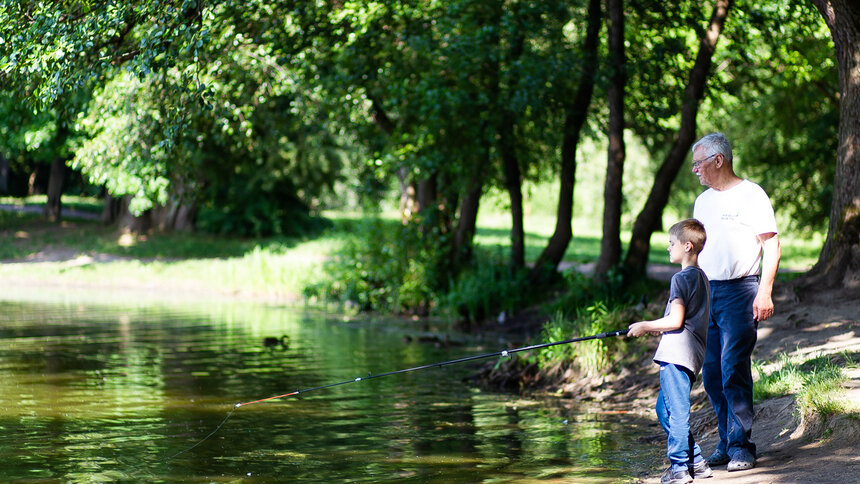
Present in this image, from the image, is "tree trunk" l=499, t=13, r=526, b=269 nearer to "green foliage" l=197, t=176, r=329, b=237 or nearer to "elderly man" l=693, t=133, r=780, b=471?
"elderly man" l=693, t=133, r=780, b=471

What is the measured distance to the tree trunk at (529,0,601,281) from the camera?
16.0m

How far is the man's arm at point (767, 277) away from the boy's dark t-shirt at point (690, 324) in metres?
0.31

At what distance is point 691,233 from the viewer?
224 inches

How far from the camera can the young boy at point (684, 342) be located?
5660 millimetres

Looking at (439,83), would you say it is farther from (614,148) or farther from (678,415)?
(678,415)

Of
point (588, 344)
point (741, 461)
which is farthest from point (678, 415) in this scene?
point (588, 344)

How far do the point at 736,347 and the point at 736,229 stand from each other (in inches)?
28.3

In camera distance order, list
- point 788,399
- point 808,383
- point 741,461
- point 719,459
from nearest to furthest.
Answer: point 741,461 → point 719,459 → point 808,383 → point 788,399

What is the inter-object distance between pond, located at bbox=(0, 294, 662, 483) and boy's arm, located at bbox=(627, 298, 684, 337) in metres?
1.28

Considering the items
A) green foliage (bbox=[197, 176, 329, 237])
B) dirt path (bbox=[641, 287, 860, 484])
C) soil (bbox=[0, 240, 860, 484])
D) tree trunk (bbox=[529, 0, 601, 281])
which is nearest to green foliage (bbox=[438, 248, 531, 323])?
tree trunk (bbox=[529, 0, 601, 281])

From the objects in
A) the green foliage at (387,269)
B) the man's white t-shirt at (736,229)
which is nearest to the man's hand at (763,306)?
the man's white t-shirt at (736,229)

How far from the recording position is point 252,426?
328 inches

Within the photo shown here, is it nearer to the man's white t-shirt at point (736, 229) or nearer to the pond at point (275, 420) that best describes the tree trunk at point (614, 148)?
the pond at point (275, 420)

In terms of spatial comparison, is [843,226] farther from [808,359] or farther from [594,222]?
[594,222]
